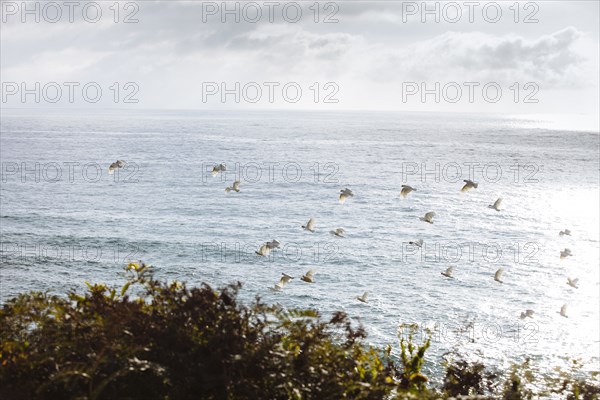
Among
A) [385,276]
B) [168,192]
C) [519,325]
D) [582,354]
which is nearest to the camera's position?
[582,354]

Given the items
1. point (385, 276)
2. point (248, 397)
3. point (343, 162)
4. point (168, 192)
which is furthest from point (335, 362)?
point (343, 162)

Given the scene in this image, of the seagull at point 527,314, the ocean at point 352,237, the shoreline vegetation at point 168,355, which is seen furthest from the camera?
the ocean at point 352,237

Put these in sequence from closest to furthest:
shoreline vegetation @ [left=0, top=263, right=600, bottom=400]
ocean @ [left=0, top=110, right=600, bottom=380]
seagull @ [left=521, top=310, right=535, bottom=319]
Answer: shoreline vegetation @ [left=0, top=263, right=600, bottom=400]
seagull @ [left=521, top=310, right=535, bottom=319]
ocean @ [left=0, top=110, right=600, bottom=380]

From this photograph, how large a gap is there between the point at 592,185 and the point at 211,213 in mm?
51512

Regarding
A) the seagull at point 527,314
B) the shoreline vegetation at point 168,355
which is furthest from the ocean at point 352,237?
the shoreline vegetation at point 168,355

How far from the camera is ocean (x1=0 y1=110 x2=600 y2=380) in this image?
33562 millimetres

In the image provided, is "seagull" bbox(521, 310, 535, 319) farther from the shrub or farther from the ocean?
the shrub

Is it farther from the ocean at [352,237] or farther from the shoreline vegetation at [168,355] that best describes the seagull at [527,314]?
the shoreline vegetation at [168,355]

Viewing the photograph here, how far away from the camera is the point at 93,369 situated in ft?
14.3

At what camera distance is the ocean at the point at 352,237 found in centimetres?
3356

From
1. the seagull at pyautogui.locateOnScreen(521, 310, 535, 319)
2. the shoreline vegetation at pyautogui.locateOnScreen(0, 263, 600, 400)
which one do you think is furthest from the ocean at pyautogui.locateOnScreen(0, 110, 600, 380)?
the shoreline vegetation at pyautogui.locateOnScreen(0, 263, 600, 400)

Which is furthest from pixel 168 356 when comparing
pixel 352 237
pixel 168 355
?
pixel 352 237

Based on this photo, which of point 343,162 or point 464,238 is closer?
point 464,238

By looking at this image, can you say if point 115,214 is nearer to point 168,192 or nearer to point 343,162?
point 168,192
